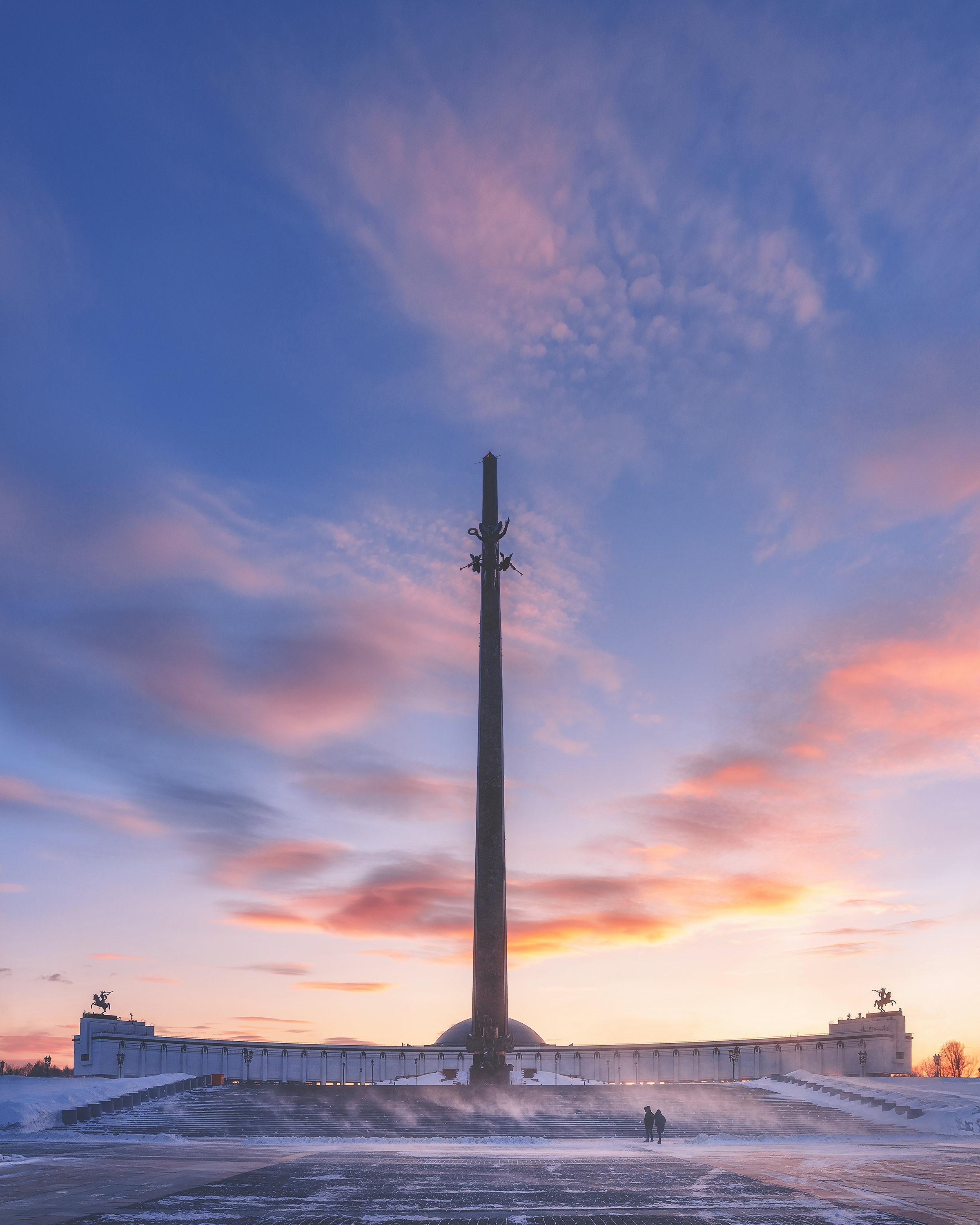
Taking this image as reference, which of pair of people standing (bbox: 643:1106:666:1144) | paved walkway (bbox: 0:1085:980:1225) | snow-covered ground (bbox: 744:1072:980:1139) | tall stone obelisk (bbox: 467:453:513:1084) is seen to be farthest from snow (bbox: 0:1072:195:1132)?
snow-covered ground (bbox: 744:1072:980:1139)

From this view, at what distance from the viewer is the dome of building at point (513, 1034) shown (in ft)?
247

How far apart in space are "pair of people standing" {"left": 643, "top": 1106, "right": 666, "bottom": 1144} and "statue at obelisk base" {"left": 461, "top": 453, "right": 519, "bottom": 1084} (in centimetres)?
2000

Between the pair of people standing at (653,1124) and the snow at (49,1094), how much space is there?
61.7ft

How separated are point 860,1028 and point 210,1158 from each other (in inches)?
1579

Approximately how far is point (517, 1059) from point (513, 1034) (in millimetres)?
19174

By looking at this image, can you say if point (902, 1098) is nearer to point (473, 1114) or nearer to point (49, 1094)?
point (473, 1114)

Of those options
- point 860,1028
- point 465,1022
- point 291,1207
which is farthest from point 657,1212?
point 465,1022

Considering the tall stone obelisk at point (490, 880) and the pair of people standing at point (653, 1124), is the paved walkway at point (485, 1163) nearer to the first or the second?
the pair of people standing at point (653, 1124)

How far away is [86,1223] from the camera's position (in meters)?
13.2

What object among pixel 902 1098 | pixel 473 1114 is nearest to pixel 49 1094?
pixel 473 1114

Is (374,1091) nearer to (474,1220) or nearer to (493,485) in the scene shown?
(474,1220)

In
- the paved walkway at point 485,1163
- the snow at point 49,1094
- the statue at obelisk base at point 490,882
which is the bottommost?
the paved walkway at point 485,1163

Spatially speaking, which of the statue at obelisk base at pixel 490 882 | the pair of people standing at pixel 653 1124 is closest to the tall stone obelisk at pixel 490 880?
the statue at obelisk base at pixel 490 882

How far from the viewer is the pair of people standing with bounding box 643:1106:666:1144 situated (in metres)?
28.8
